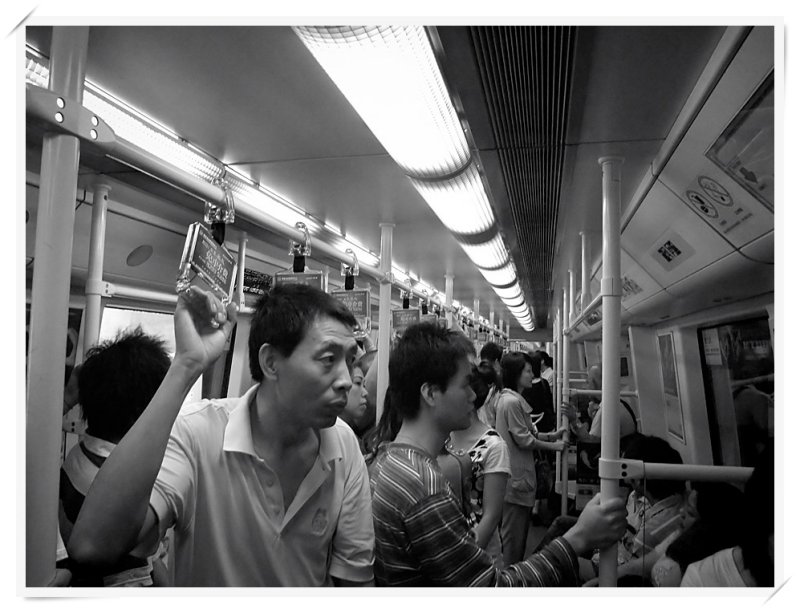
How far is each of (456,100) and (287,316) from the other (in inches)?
35.7

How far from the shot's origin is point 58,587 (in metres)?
0.94

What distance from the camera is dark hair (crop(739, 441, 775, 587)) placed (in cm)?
113

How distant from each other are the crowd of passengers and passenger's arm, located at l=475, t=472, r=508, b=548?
68cm

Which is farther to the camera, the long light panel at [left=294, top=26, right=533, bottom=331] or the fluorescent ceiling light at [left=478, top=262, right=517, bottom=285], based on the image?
the fluorescent ceiling light at [left=478, top=262, right=517, bottom=285]

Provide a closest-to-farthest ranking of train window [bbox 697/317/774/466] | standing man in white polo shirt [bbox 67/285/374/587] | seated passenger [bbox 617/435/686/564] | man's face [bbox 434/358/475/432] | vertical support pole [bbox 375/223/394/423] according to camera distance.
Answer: standing man in white polo shirt [bbox 67/285/374/587] → man's face [bbox 434/358/475/432] → seated passenger [bbox 617/435/686/564] → train window [bbox 697/317/774/466] → vertical support pole [bbox 375/223/394/423]

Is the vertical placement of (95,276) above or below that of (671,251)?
below

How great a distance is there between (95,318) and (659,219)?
2.60 metres

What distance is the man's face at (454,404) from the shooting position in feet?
6.33

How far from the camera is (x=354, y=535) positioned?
145 cm

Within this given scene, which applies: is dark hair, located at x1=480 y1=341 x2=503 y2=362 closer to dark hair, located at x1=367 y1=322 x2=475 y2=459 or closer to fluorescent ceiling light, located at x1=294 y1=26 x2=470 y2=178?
dark hair, located at x1=367 y1=322 x2=475 y2=459

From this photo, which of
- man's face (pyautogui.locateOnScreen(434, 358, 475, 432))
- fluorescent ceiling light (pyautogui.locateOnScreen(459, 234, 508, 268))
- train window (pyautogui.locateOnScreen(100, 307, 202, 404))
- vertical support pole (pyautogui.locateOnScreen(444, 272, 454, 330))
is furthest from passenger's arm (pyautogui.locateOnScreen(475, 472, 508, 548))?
vertical support pole (pyautogui.locateOnScreen(444, 272, 454, 330))

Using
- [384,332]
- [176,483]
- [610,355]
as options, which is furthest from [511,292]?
[176,483]

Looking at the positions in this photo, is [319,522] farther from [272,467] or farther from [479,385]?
[479,385]

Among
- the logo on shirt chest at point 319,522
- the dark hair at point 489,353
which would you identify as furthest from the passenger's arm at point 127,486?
the dark hair at point 489,353
